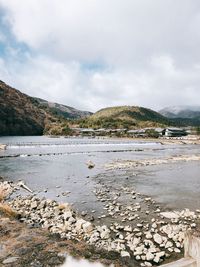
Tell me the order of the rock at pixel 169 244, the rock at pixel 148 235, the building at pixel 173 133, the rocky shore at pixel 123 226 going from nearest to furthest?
1. the rocky shore at pixel 123 226
2. the rock at pixel 169 244
3. the rock at pixel 148 235
4. the building at pixel 173 133

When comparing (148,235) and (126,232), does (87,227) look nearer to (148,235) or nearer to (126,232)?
(126,232)

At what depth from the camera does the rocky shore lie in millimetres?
11094

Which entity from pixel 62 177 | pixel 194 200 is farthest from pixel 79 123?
pixel 194 200

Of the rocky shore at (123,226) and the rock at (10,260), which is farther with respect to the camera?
the rocky shore at (123,226)

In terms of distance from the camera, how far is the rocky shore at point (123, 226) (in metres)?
11.1

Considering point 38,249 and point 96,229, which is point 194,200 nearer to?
point 96,229

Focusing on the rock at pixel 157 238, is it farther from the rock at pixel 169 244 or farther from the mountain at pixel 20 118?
the mountain at pixel 20 118

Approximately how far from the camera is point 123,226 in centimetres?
1415

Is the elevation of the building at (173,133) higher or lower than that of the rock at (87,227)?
higher

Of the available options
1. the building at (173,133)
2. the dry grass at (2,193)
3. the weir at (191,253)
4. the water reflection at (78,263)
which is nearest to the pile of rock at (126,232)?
the water reflection at (78,263)

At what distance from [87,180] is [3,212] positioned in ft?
46.3

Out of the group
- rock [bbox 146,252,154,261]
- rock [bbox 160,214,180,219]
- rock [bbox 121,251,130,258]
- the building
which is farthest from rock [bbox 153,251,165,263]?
the building

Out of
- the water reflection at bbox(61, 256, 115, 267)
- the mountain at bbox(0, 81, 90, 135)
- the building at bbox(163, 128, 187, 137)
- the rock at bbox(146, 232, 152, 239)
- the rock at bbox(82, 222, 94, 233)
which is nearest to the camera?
the water reflection at bbox(61, 256, 115, 267)

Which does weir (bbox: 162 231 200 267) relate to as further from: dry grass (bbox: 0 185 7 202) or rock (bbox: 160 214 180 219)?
dry grass (bbox: 0 185 7 202)
